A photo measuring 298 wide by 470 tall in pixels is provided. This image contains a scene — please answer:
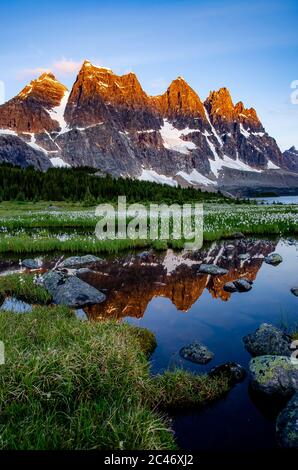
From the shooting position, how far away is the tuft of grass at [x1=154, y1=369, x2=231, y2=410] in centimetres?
682

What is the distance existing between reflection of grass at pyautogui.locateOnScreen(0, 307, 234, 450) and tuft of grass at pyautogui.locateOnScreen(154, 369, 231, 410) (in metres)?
0.02

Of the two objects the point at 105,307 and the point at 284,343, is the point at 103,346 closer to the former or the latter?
the point at 284,343

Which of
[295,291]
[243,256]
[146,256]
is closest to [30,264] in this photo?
[146,256]

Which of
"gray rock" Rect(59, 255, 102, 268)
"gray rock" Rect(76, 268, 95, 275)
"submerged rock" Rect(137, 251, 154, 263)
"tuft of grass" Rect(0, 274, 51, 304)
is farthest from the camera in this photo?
"submerged rock" Rect(137, 251, 154, 263)

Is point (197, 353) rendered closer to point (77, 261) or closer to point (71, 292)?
point (71, 292)

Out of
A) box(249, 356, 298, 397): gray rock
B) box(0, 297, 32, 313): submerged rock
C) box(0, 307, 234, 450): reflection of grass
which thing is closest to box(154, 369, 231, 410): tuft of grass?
box(0, 307, 234, 450): reflection of grass

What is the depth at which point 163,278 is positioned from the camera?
53.8 ft

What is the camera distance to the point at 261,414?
662 cm

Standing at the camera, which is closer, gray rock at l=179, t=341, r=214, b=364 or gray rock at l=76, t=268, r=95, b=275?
gray rock at l=179, t=341, r=214, b=364

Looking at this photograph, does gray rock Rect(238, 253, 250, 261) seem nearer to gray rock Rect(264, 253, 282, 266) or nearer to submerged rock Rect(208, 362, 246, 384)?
gray rock Rect(264, 253, 282, 266)

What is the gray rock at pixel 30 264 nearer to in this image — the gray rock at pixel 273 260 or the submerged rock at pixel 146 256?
the submerged rock at pixel 146 256

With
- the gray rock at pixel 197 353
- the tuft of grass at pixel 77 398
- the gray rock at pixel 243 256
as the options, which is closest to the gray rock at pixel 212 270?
the gray rock at pixel 243 256

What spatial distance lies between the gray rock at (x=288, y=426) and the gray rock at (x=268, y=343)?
2.53 m

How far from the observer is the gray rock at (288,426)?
216 inches
